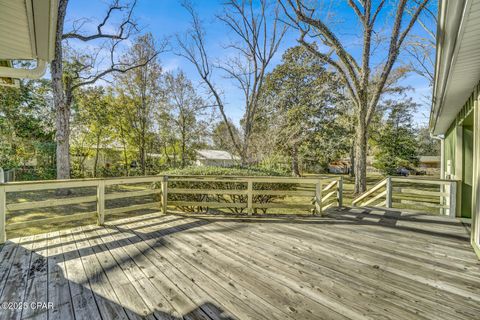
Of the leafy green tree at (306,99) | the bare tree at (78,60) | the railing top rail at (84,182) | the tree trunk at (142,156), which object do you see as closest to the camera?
the railing top rail at (84,182)

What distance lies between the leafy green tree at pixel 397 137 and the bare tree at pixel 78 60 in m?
20.3

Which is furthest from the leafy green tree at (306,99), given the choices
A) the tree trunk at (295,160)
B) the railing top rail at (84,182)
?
the railing top rail at (84,182)

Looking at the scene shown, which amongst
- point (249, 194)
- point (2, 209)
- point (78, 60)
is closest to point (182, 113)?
point (78, 60)

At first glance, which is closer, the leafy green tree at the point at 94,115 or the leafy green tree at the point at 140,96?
the leafy green tree at the point at 140,96

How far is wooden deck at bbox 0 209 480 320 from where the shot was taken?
6.40 feet

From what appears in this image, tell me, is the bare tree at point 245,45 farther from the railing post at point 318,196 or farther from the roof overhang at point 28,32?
the roof overhang at point 28,32

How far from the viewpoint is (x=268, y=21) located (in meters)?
11.1

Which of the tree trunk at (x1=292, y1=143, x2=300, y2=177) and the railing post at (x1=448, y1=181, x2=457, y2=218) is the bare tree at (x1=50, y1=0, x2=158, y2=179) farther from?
the tree trunk at (x1=292, y1=143, x2=300, y2=177)

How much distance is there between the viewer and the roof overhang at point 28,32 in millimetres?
2221

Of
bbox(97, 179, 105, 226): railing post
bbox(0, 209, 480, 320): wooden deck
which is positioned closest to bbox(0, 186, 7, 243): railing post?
bbox(0, 209, 480, 320): wooden deck

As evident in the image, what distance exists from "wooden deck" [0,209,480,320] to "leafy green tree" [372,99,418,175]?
18165mm

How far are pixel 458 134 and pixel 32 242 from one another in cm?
910

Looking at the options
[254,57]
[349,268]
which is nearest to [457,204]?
[349,268]

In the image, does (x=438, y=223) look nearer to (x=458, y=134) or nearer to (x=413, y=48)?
(x=458, y=134)
